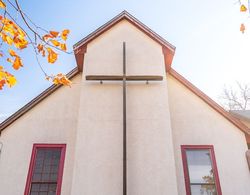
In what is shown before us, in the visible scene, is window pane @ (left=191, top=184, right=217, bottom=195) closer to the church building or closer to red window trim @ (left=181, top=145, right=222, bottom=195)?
the church building

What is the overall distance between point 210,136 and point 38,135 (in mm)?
5633

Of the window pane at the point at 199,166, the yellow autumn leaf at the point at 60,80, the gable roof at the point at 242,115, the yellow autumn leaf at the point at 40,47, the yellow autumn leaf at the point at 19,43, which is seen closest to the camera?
the yellow autumn leaf at the point at 19,43

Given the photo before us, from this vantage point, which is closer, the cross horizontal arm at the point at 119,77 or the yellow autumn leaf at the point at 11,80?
the yellow autumn leaf at the point at 11,80

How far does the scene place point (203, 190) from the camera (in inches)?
274

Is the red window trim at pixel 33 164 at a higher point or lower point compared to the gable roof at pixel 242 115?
lower

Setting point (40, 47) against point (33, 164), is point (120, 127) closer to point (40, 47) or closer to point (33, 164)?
point (33, 164)

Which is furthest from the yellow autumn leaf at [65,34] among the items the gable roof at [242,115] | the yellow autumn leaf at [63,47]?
the gable roof at [242,115]

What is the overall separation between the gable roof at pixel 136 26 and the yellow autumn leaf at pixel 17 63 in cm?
453

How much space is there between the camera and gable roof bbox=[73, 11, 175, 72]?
8.24 m

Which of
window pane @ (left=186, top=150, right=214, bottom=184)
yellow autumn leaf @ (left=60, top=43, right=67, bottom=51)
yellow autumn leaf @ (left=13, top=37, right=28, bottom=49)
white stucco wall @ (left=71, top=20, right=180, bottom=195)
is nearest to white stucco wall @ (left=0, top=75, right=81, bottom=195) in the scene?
white stucco wall @ (left=71, top=20, right=180, bottom=195)

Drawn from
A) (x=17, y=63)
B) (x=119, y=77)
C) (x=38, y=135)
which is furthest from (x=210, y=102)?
(x=17, y=63)

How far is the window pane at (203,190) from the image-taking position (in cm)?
692

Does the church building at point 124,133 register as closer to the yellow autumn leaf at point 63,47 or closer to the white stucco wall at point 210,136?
the white stucco wall at point 210,136

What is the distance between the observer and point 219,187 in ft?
22.7
